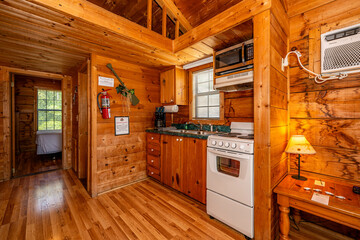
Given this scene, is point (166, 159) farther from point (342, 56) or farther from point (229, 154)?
point (342, 56)

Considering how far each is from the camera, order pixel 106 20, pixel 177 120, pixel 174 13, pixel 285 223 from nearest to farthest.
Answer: pixel 285 223
pixel 106 20
pixel 174 13
pixel 177 120

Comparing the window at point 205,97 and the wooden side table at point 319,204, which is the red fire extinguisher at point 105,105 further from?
the wooden side table at point 319,204

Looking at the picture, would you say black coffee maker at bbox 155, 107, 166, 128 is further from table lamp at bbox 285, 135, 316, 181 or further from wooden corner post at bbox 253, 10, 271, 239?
table lamp at bbox 285, 135, 316, 181

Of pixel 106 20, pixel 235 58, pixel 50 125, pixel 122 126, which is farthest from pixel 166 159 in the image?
pixel 50 125

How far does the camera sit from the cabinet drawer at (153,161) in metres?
2.93

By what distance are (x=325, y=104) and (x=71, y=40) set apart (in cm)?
317

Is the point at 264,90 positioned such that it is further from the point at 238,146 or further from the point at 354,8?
the point at 354,8

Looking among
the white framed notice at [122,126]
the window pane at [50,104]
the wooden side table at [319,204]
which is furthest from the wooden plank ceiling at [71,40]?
the window pane at [50,104]

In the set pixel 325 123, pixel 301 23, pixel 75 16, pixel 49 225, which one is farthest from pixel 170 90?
pixel 49 225

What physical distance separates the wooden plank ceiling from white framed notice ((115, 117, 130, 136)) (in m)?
1.08

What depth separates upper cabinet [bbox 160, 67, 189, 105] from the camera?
3.08 meters

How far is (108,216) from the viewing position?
202cm

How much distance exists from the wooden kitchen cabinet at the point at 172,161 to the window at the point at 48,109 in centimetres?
550

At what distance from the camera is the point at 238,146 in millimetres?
1663
